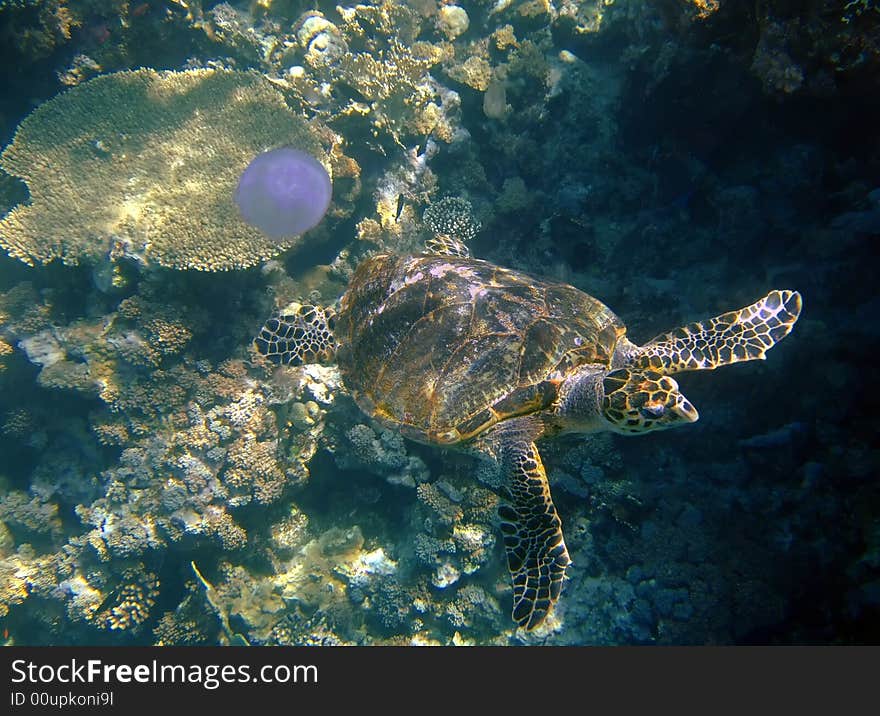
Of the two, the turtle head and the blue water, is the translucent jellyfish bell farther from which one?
the turtle head

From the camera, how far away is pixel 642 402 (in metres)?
2.97

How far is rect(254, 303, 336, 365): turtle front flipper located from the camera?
4625 millimetres

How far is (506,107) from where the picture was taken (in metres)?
6.16

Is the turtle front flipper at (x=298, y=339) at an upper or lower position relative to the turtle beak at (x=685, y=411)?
lower

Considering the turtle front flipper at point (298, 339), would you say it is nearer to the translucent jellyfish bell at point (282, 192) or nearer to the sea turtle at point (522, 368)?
the sea turtle at point (522, 368)

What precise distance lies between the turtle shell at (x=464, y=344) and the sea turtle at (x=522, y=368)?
10mm

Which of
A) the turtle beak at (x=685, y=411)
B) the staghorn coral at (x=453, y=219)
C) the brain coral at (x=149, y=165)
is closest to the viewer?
the turtle beak at (x=685, y=411)

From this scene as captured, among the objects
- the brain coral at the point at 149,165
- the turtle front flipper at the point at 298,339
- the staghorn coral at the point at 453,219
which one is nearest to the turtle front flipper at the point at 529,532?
the turtle front flipper at the point at 298,339

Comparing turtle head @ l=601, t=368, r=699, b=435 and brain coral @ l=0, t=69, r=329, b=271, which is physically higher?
brain coral @ l=0, t=69, r=329, b=271

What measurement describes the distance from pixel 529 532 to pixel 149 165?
6.31 m

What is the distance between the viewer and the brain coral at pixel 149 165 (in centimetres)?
492

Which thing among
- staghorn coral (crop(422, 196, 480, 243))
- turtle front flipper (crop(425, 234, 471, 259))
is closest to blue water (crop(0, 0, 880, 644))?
staghorn coral (crop(422, 196, 480, 243))

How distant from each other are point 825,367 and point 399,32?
23.8 ft

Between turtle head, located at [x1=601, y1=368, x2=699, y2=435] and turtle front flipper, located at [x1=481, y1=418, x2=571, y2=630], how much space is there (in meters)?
0.77
